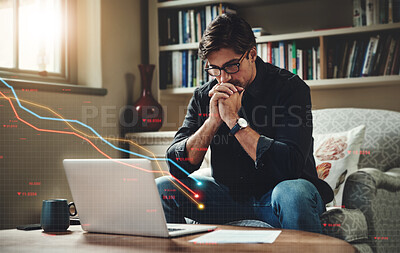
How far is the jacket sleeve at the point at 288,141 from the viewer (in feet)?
4.90

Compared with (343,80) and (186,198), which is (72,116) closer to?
(186,198)

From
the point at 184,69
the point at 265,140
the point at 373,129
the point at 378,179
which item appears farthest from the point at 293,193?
the point at 184,69

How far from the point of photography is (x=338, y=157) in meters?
1.96

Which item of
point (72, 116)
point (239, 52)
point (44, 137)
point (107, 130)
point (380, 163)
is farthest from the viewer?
point (107, 130)

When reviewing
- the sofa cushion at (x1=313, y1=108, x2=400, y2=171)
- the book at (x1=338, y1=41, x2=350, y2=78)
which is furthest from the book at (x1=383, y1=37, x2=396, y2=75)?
the sofa cushion at (x1=313, y1=108, x2=400, y2=171)

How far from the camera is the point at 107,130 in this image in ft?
8.82

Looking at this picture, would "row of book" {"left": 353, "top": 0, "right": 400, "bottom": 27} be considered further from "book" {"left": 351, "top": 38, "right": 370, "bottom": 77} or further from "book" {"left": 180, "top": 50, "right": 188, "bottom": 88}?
"book" {"left": 180, "top": 50, "right": 188, "bottom": 88}

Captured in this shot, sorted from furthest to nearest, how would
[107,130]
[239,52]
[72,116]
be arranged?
[107,130] < [72,116] < [239,52]

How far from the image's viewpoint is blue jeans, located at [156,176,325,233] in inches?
52.4

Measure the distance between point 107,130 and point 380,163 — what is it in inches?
56.7

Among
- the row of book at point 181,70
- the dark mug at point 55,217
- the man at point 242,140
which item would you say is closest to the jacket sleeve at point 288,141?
the man at point 242,140

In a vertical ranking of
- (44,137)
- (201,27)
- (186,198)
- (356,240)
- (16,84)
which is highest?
(201,27)

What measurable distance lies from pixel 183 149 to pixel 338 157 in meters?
0.69

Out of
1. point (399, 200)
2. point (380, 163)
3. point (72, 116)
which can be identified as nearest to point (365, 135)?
point (380, 163)
